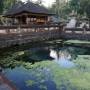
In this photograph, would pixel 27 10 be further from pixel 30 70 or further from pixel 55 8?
pixel 55 8

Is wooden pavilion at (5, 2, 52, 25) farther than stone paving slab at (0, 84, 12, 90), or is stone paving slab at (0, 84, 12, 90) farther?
wooden pavilion at (5, 2, 52, 25)

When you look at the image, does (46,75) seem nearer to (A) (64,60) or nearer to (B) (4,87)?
(B) (4,87)

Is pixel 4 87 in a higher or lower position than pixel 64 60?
higher

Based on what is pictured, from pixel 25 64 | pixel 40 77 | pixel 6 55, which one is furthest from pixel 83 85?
pixel 6 55

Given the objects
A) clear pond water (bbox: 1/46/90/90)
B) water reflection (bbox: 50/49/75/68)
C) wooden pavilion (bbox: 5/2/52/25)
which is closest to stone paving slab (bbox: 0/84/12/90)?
clear pond water (bbox: 1/46/90/90)

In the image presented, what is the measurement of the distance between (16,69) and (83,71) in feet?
14.2

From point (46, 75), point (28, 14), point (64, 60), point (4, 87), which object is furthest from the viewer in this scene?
point (28, 14)

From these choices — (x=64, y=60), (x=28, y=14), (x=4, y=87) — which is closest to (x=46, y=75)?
(x=4, y=87)

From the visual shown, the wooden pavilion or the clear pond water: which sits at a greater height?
the wooden pavilion

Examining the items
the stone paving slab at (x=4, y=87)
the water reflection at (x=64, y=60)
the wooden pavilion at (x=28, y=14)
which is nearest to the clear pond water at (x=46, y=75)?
the water reflection at (x=64, y=60)

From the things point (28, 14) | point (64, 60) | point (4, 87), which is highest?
point (28, 14)

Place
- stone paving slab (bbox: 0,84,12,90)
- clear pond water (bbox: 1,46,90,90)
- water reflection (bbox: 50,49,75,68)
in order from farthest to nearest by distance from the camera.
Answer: water reflection (bbox: 50,49,75,68)
clear pond water (bbox: 1,46,90,90)
stone paving slab (bbox: 0,84,12,90)

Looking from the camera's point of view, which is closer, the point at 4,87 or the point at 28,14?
the point at 4,87

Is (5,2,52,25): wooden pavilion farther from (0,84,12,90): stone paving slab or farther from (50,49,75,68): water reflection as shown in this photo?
(0,84,12,90): stone paving slab
